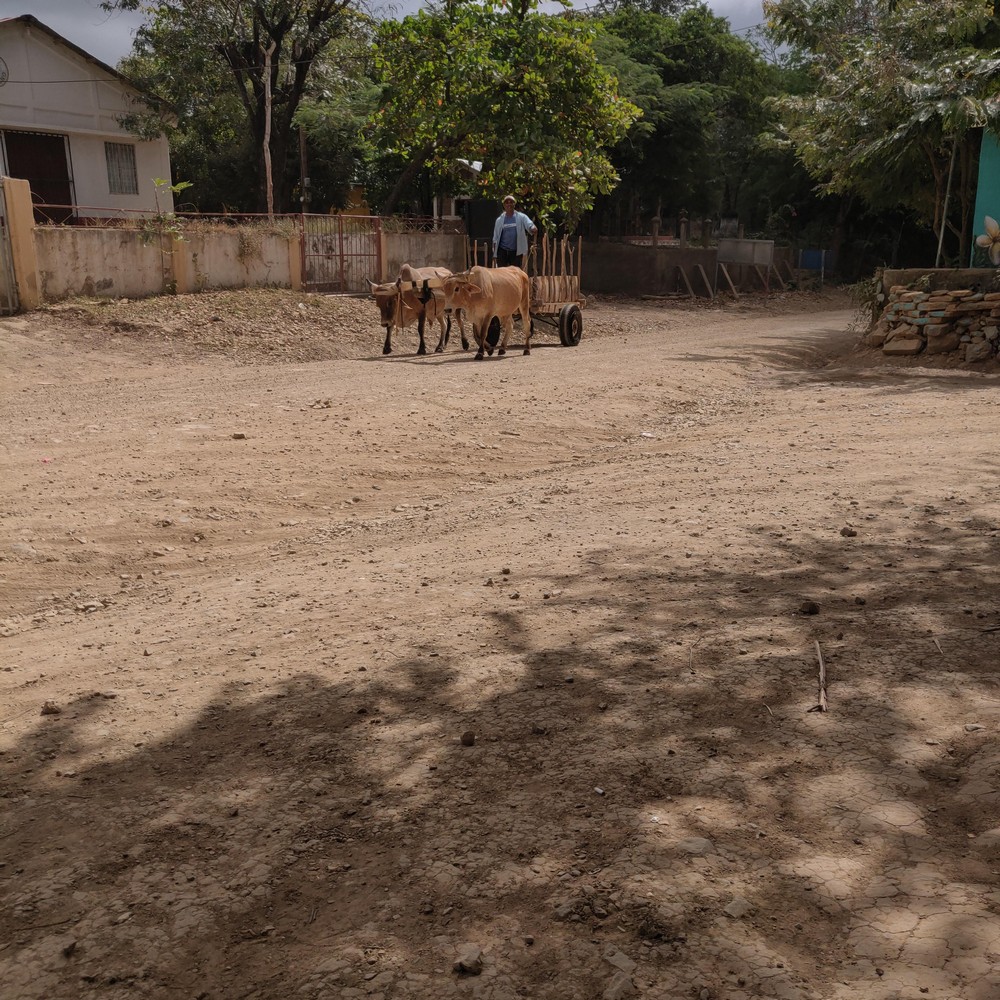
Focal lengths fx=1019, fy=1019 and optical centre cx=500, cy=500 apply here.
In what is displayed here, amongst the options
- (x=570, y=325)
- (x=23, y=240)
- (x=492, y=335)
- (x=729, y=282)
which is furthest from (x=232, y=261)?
(x=729, y=282)

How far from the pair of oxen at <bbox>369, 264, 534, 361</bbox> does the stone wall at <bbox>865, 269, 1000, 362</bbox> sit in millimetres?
4985

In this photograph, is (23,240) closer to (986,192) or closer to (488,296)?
(488,296)

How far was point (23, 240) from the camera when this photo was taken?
1445 cm

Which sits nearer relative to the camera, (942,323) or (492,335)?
(942,323)

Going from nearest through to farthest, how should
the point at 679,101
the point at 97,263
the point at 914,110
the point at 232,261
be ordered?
the point at 914,110, the point at 97,263, the point at 232,261, the point at 679,101

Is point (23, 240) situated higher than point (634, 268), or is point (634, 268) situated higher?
point (23, 240)

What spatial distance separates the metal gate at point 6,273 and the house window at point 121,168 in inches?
445

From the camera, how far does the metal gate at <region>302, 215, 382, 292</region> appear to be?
741 inches

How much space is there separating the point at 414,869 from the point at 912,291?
42.9 feet

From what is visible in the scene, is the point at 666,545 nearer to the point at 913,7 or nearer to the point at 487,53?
the point at 913,7

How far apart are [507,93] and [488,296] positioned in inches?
353

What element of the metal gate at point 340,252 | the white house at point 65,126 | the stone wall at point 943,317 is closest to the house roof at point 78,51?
the white house at point 65,126

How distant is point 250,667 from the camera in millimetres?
3959

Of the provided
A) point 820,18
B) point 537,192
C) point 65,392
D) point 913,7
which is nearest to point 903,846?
point 65,392
